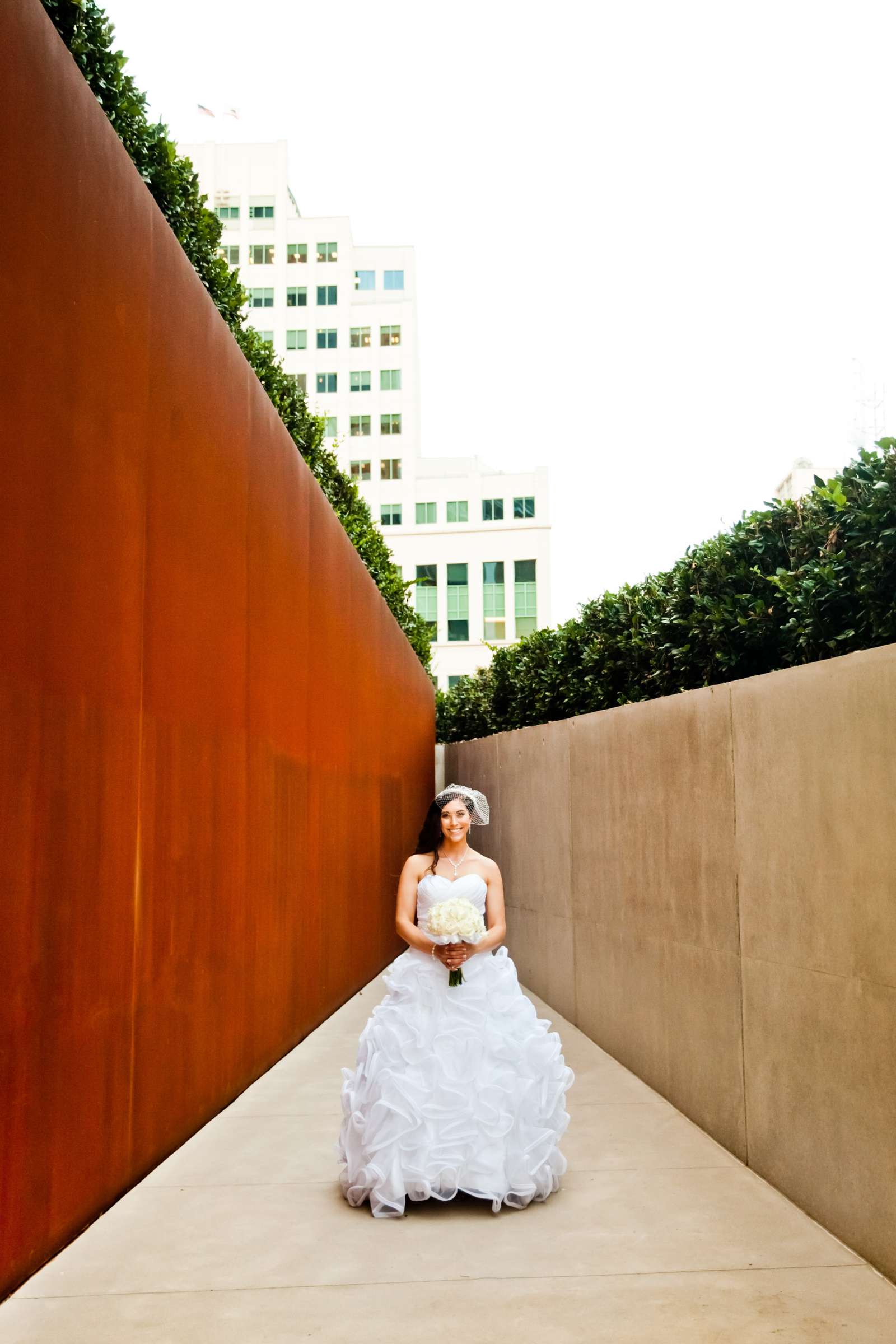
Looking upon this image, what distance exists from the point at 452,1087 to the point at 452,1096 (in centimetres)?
4

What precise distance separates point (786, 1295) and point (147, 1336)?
196 centimetres

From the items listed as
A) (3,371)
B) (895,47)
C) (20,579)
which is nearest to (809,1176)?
(20,579)

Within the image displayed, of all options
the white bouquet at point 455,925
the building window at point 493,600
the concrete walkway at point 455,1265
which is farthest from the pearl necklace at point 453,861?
the building window at point 493,600

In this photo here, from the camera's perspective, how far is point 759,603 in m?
6.67

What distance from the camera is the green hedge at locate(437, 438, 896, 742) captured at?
516cm

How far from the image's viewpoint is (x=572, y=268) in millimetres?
25969

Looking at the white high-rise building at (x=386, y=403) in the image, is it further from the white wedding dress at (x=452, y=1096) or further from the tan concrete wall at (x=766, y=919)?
the white wedding dress at (x=452, y=1096)

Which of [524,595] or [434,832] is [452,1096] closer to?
[434,832]

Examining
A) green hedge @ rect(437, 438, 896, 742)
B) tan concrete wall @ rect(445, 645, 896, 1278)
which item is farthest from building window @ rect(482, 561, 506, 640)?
tan concrete wall @ rect(445, 645, 896, 1278)

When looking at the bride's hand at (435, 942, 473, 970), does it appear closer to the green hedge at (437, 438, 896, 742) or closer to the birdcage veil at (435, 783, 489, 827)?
the birdcage veil at (435, 783, 489, 827)

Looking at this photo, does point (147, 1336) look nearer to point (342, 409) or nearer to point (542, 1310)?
point (542, 1310)

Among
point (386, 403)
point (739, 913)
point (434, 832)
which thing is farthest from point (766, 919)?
point (386, 403)

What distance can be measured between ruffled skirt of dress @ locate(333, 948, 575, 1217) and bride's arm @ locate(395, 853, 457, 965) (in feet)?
0.37

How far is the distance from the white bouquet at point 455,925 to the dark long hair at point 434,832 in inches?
17.6
